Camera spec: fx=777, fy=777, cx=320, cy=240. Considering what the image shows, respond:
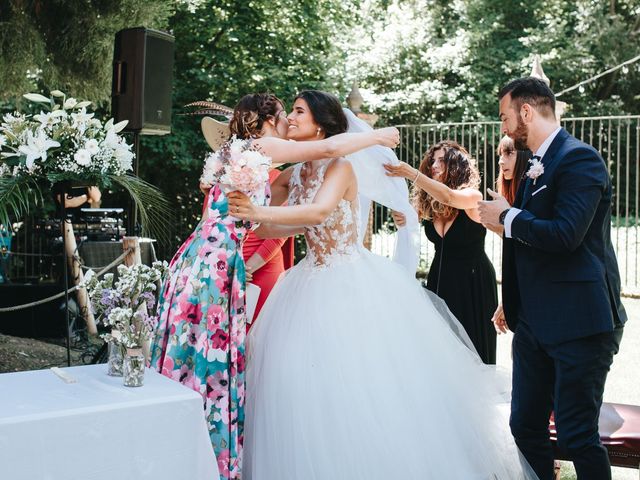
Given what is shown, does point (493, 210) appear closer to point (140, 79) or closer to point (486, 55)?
point (140, 79)

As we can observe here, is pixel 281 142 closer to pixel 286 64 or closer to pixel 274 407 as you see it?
pixel 274 407

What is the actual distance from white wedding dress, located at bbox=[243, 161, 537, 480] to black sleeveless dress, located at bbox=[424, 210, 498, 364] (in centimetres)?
83

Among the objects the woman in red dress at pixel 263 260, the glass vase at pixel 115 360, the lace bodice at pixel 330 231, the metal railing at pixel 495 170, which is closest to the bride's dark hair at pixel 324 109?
the lace bodice at pixel 330 231

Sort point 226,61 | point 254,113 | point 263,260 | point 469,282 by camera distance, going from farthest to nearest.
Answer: point 226,61 → point 469,282 → point 263,260 → point 254,113

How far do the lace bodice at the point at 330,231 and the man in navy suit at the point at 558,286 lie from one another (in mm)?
600

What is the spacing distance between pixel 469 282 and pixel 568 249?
1542 millimetres

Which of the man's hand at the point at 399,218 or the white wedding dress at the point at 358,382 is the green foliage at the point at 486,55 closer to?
the man's hand at the point at 399,218

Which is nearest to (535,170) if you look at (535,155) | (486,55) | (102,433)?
(535,155)

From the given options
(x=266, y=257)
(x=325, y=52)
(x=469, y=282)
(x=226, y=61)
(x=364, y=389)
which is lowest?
(x=364, y=389)

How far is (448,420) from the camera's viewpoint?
10.3 feet

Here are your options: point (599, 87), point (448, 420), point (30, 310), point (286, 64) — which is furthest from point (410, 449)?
point (599, 87)

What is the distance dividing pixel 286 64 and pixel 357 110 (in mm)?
3731

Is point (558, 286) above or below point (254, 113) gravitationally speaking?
below

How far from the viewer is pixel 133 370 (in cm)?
235
